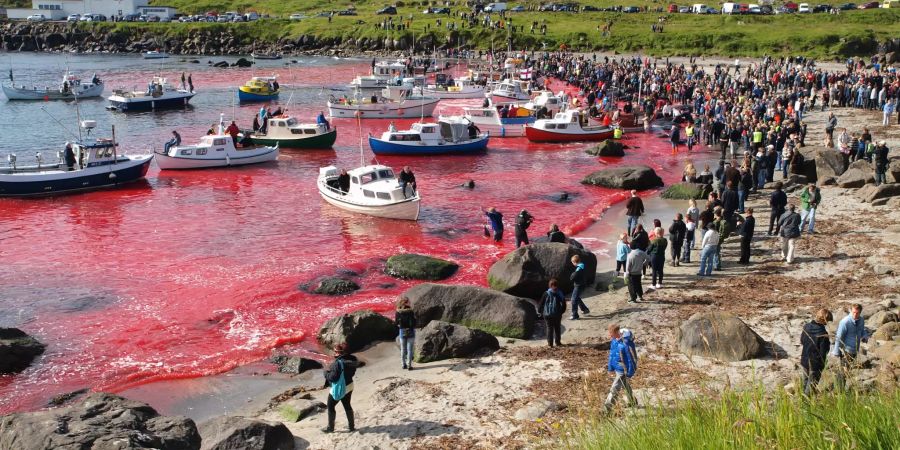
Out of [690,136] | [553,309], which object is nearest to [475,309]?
[553,309]

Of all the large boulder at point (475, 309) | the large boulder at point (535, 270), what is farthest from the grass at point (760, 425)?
the large boulder at point (535, 270)

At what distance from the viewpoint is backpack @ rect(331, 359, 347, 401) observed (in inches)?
560

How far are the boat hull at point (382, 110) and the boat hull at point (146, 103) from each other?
15.2 metres

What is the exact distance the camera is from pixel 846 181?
31.4 m

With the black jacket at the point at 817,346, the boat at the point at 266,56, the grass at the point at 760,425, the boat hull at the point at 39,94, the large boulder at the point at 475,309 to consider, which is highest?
the boat at the point at 266,56

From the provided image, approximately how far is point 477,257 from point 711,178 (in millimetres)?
12877

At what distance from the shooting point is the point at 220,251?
29.5 meters

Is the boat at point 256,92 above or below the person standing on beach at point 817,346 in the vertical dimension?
above

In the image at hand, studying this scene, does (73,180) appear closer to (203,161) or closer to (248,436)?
(203,161)

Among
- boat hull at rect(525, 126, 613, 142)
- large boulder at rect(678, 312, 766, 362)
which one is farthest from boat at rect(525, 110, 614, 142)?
large boulder at rect(678, 312, 766, 362)

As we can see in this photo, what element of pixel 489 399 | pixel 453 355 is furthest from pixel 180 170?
pixel 489 399

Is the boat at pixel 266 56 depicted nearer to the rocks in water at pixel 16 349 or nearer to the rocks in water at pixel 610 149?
the rocks in water at pixel 610 149

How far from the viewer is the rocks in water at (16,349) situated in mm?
19312

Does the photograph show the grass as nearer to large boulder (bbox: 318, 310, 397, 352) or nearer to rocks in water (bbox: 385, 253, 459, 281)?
large boulder (bbox: 318, 310, 397, 352)
